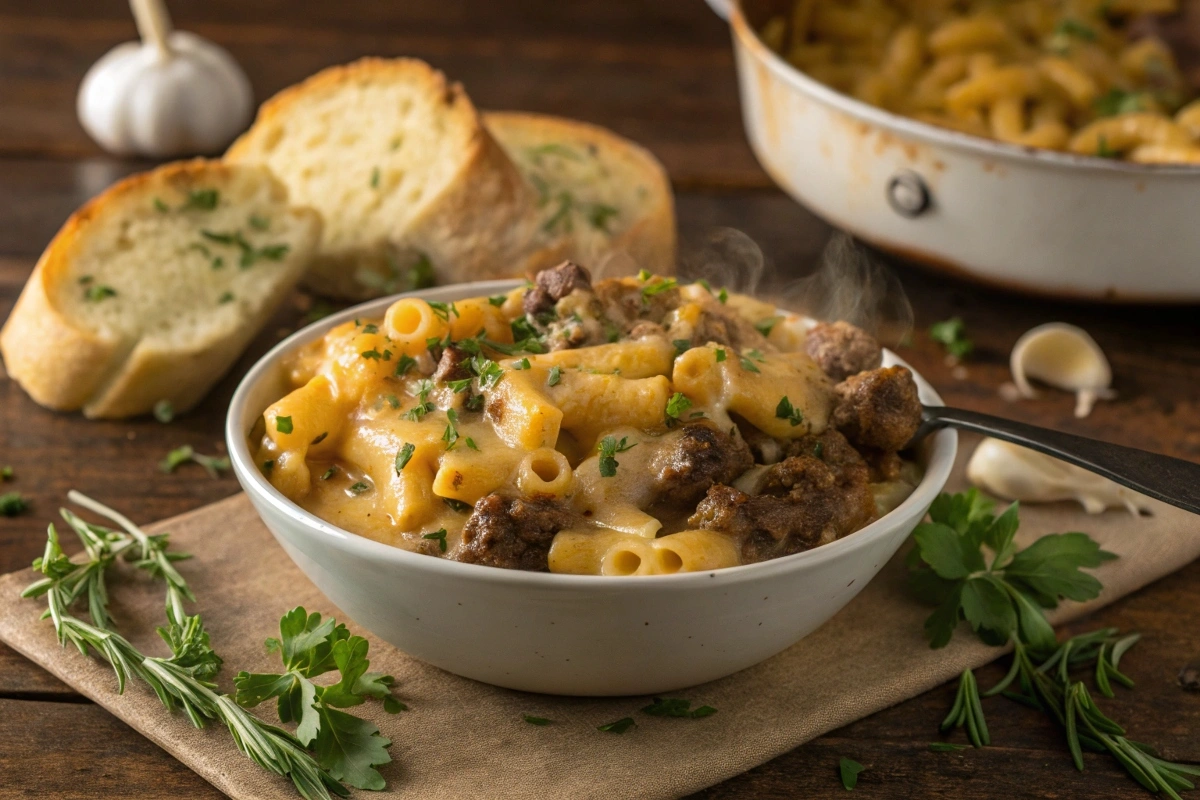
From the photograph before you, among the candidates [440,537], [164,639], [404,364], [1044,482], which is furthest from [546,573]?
[1044,482]

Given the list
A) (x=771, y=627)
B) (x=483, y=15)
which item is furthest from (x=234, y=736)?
(x=483, y=15)

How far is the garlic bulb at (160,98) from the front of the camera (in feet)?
14.3

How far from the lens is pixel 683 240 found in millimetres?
4086

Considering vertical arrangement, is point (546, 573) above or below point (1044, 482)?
above

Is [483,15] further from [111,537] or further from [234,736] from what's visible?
[234,736]

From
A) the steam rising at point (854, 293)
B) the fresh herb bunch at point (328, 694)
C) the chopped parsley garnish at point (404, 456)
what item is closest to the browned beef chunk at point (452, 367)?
the chopped parsley garnish at point (404, 456)

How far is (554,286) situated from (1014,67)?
2.10 m

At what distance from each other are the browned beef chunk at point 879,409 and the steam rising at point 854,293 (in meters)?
0.79

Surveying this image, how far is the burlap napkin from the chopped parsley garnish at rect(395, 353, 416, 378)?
502 millimetres

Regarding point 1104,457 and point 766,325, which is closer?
point 1104,457

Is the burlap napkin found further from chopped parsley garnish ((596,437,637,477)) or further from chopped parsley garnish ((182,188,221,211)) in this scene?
chopped parsley garnish ((182,188,221,211))

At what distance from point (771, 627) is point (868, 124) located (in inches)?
69.8

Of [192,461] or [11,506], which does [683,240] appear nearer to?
[192,461]

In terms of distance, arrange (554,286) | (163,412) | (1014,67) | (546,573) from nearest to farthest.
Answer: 1. (546,573)
2. (554,286)
3. (163,412)
4. (1014,67)
